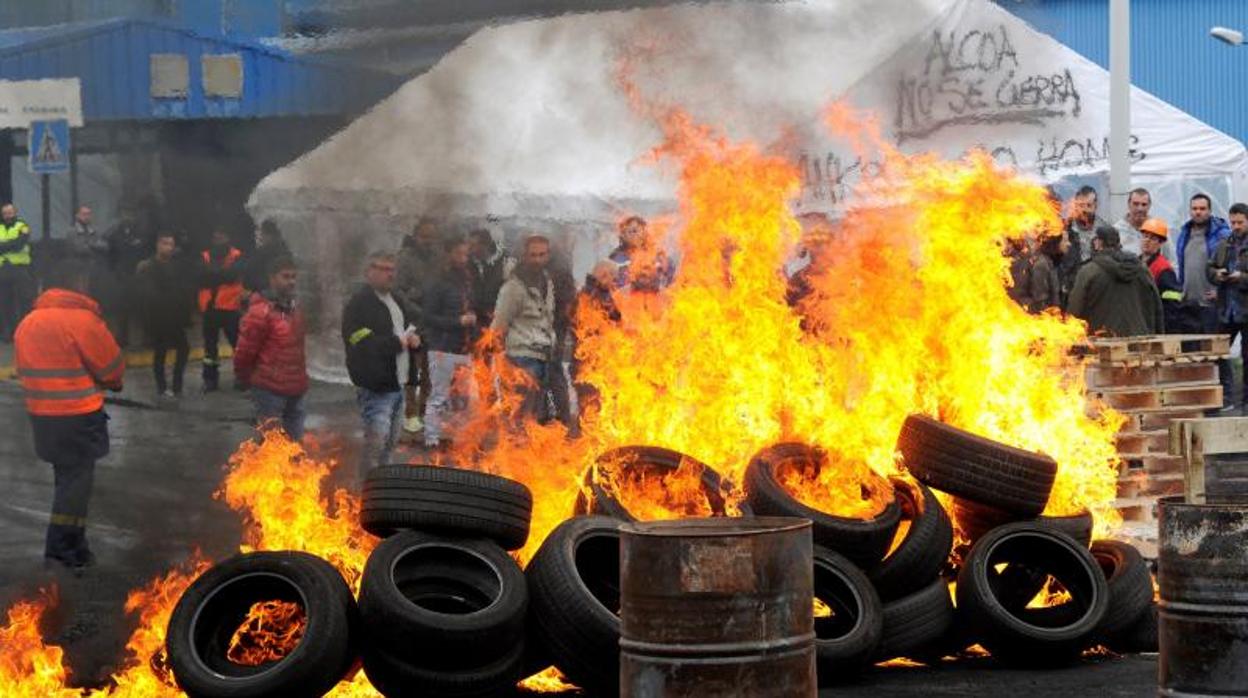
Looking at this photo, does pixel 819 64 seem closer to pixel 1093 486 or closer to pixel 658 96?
pixel 658 96

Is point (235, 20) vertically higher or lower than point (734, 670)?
higher

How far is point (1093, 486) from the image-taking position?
38.0 feet

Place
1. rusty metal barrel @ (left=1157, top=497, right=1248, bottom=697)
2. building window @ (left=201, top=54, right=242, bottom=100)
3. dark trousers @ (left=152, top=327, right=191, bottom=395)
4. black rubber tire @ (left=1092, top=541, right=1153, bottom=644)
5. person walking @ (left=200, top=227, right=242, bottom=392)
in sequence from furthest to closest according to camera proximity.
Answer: person walking @ (left=200, top=227, right=242, bottom=392) → dark trousers @ (left=152, top=327, right=191, bottom=395) → building window @ (left=201, top=54, right=242, bottom=100) → black rubber tire @ (left=1092, top=541, right=1153, bottom=644) → rusty metal barrel @ (left=1157, top=497, right=1248, bottom=697)

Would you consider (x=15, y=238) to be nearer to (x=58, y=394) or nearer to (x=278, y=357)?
(x=58, y=394)

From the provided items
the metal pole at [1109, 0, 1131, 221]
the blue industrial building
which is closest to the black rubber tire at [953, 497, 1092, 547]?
the blue industrial building

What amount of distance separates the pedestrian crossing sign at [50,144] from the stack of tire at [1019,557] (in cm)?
442

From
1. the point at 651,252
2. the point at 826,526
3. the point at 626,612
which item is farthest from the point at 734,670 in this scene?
the point at 651,252

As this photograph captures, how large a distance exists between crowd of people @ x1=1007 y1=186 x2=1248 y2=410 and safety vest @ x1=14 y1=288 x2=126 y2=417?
22.9ft

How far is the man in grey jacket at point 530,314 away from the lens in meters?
14.3

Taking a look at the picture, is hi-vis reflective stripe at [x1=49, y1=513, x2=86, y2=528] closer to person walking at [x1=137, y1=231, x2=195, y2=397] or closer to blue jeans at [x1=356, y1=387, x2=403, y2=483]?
person walking at [x1=137, y1=231, x2=195, y2=397]

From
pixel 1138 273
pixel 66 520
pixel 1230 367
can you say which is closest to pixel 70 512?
pixel 66 520

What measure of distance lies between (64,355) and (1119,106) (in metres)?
10.3

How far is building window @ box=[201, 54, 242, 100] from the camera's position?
10.7 m

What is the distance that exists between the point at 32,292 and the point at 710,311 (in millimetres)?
3584
